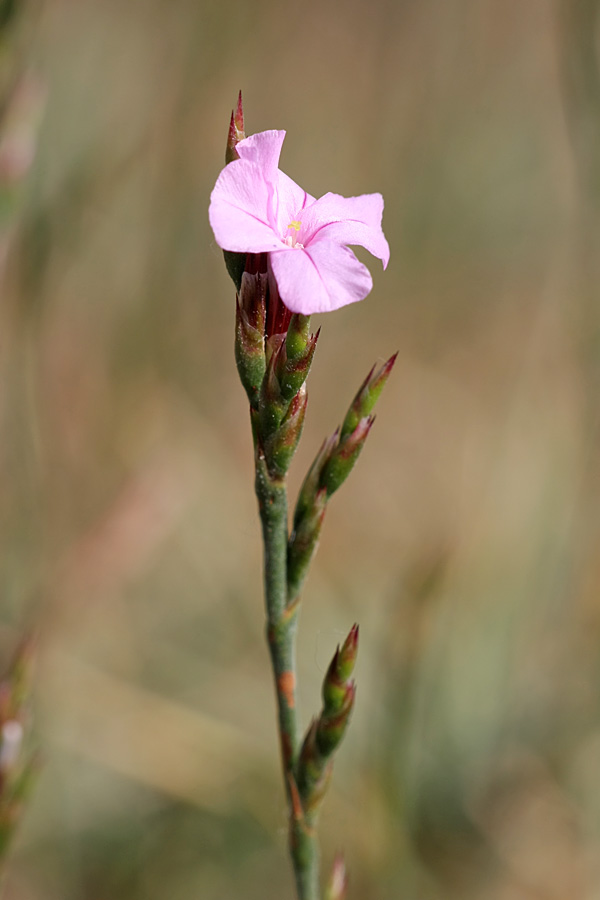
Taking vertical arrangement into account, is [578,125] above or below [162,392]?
above

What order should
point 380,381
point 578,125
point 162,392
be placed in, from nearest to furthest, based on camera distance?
point 380,381
point 578,125
point 162,392

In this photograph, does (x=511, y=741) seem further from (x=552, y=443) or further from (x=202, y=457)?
(x=202, y=457)

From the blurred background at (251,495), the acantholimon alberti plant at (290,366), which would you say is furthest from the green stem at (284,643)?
the blurred background at (251,495)

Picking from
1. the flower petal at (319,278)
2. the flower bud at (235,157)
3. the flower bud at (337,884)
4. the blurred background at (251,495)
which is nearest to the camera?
the flower petal at (319,278)

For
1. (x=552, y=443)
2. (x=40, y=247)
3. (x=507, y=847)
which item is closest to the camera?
(x=40, y=247)

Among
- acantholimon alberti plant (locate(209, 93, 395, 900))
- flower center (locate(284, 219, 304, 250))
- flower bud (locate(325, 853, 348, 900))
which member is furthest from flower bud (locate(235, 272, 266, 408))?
flower bud (locate(325, 853, 348, 900))

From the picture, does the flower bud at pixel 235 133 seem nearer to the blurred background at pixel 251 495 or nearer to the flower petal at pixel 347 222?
the flower petal at pixel 347 222

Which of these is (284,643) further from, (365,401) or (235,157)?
(235,157)

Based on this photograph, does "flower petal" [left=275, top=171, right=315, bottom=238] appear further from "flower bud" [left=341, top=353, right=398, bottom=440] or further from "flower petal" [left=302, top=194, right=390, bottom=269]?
"flower bud" [left=341, top=353, right=398, bottom=440]

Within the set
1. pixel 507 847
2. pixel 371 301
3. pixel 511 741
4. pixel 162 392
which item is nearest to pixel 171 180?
pixel 162 392
